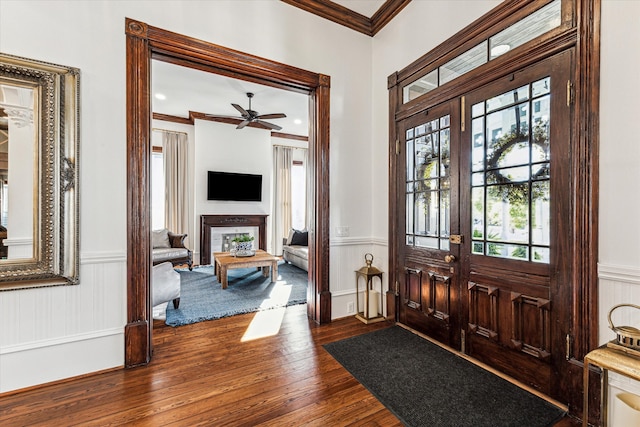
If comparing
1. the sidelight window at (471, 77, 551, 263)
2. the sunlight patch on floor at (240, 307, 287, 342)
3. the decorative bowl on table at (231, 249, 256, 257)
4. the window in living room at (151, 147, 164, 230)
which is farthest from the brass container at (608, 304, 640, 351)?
the window in living room at (151, 147, 164, 230)

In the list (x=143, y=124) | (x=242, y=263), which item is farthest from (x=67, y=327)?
(x=242, y=263)

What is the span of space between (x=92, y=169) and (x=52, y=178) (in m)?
0.23

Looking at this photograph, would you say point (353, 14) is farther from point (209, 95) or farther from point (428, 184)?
point (209, 95)

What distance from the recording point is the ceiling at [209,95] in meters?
4.50

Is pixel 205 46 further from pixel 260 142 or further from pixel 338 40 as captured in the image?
pixel 260 142

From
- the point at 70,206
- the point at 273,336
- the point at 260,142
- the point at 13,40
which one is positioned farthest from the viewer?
the point at 260,142

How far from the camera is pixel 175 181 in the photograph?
6.56 meters

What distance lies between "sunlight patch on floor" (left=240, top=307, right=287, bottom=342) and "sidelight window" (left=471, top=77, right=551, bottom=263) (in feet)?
6.70

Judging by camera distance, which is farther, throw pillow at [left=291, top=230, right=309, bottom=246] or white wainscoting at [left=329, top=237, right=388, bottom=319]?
throw pillow at [left=291, top=230, right=309, bottom=246]

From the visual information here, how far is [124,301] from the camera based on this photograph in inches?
87.3

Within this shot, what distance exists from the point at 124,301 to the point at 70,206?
80cm

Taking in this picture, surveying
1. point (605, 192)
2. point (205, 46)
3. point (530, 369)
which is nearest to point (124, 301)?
point (205, 46)

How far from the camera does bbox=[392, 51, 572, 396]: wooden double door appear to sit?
1771 mm

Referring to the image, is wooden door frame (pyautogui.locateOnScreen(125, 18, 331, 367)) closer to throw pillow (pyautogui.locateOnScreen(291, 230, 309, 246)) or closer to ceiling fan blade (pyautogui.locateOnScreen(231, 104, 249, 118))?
ceiling fan blade (pyautogui.locateOnScreen(231, 104, 249, 118))
